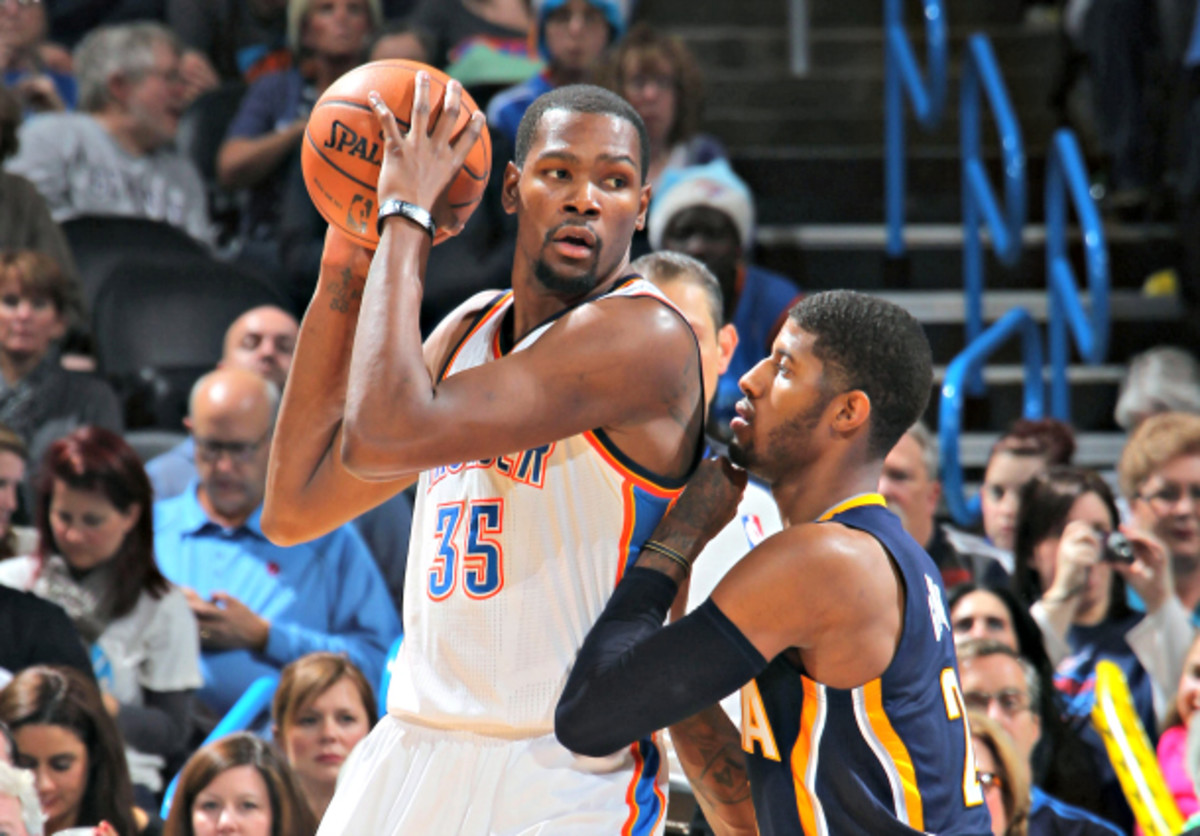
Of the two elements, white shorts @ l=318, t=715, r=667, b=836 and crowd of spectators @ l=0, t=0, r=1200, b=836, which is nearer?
white shorts @ l=318, t=715, r=667, b=836

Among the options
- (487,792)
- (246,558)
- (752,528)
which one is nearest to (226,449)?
(246,558)

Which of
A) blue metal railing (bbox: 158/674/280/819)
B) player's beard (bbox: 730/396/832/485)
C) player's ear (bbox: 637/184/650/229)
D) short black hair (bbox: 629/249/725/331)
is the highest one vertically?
player's ear (bbox: 637/184/650/229)

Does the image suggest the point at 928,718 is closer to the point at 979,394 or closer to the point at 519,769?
the point at 519,769

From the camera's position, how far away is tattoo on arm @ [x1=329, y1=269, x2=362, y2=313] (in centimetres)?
303

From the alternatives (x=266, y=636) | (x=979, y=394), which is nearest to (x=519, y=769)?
(x=266, y=636)

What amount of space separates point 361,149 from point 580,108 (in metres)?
0.42

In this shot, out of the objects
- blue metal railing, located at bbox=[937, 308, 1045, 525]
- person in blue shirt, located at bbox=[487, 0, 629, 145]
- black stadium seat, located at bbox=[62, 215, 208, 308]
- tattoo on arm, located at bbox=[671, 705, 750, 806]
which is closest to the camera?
tattoo on arm, located at bbox=[671, 705, 750, 806]

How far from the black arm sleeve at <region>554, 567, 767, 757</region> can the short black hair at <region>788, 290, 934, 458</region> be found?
0.47m

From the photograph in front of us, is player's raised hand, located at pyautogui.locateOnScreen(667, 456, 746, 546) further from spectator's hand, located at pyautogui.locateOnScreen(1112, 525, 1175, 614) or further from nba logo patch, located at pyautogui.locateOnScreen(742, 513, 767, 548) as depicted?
spectator's hand, located at pyautogui.locateOnScreen(1112, 525, 1175, 614)

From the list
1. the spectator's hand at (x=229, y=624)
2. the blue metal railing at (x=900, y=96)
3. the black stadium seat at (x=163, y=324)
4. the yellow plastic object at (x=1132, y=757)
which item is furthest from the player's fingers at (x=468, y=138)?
the blue metal railing at (x=900, y=96)

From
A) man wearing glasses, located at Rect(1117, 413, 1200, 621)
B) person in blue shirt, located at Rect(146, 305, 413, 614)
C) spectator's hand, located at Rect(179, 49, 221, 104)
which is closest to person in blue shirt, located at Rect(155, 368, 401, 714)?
person in blue shirt, located at Rect(146, 305, 413, 614)

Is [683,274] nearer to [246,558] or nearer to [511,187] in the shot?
[511,187]

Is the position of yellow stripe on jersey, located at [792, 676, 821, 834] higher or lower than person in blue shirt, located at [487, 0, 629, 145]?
lower

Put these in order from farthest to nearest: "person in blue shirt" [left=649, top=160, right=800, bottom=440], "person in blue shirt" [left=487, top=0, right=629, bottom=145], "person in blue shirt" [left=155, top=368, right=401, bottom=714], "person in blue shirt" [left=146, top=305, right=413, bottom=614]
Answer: "person in blue shirt" [left=487, top=0, right=629, bottom=145] < "person in blue shirt" [left=649, top=160, right=800, bottom=440] < "person in blue shirt" [left=146, top=305, right=413, bottom=614] < "person in blue shirt" [left=155, top=368, right=401, bottom=714]
